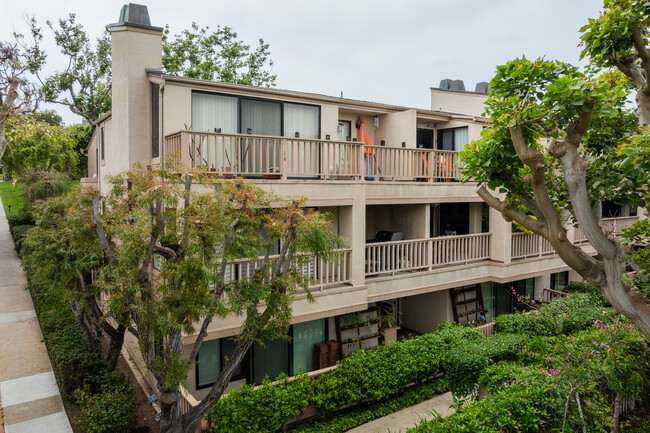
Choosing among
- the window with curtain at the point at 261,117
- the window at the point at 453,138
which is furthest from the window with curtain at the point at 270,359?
the window at the point at 453,138

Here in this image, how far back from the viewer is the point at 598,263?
25.5 feet

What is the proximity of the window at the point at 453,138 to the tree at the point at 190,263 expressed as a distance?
11.3 meters

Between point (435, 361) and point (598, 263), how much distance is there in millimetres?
5210

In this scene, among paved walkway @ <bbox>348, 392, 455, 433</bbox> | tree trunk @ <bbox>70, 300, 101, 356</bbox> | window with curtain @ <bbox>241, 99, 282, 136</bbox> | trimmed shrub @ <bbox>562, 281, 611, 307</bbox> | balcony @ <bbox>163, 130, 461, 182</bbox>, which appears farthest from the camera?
trimmed shrub @ <bbox>562, 281, 611, 307</bbox>

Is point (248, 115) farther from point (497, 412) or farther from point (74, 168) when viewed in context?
point (74, 168)

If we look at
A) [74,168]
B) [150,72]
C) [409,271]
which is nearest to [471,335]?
[409,271]

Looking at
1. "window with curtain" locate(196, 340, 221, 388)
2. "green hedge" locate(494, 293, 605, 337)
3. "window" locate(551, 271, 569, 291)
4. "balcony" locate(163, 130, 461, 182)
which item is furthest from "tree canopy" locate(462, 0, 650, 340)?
"window" locate(551, 271, 569, 291)

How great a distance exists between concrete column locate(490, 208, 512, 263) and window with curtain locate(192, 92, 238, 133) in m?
9.41

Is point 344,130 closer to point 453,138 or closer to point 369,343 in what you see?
point 453,138

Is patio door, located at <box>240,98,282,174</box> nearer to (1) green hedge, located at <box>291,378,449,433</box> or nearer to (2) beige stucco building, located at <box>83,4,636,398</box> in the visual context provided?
(2) beige stucco building, located at <box>83,4,636,398</box>

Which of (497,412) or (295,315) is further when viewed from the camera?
(295,315)

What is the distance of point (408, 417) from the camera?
10.8 meters

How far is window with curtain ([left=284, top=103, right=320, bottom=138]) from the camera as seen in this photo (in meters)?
13.4

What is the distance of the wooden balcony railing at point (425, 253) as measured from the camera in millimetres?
13359
